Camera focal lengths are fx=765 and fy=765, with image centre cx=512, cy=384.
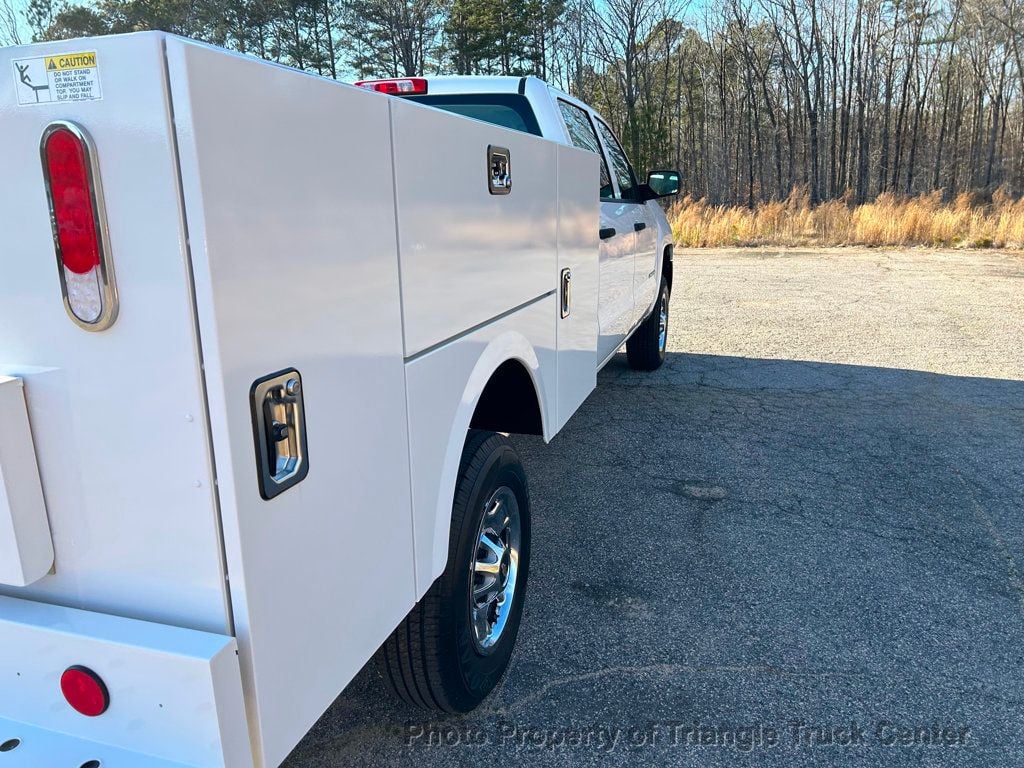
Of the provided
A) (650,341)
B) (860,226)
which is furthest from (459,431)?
(860,226)

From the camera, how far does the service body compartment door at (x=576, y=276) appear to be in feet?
10.8

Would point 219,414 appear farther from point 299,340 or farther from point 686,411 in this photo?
point 686,411

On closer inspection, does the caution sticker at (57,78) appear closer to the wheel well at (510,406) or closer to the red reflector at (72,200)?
the red reflector at (72,200)

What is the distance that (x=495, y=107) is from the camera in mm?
4520

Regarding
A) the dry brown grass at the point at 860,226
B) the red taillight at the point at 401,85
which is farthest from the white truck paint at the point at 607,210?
the dry brown grass at the point at 860,226

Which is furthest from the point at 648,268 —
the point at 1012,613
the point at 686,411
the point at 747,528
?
the point at 1012,613

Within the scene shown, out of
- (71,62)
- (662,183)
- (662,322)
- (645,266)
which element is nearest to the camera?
(71,62)

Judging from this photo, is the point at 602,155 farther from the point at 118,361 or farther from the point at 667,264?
the point at 118,361

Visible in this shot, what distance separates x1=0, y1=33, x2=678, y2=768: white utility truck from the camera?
3.97 feet

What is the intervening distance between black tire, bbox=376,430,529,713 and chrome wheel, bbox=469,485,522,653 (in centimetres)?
5

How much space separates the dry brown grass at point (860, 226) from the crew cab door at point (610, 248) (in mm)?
14133

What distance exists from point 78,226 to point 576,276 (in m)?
2.51

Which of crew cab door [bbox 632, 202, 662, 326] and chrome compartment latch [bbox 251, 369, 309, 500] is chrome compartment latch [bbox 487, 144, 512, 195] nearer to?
chrome compartment latch [bbox 251, 369, 309, 500]

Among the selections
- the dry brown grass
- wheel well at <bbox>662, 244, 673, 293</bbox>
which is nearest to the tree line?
the dry brown grass
